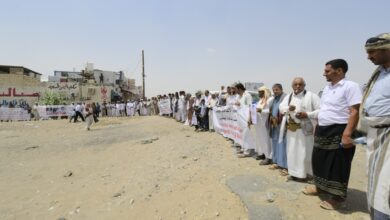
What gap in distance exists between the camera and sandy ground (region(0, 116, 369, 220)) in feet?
14.2

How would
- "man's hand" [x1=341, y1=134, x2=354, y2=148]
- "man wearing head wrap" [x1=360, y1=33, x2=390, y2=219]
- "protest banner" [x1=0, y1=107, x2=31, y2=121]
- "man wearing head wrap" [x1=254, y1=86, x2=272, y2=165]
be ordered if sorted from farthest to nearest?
"protest banner" [x1=0, y1=107, x2=31, y2=121] < "man wearing head wrap" [x1=254, y1=86, x2=272, y2=165] < "man's hand" [x1=341, y1=134, x2=354, y2=148] < "man wearing head wrap" [x1=360, y1=33, x2=390, y2=219]

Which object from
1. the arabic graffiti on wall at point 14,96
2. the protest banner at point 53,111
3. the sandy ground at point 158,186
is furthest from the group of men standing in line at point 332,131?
the arabic graffiti on wall at point 14,96

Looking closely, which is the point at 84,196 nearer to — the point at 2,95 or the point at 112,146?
the point at 112,146

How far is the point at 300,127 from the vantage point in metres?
4.90

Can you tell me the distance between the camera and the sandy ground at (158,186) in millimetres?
4320

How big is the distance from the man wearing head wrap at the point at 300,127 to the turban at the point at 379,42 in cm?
192

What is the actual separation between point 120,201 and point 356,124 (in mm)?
3899

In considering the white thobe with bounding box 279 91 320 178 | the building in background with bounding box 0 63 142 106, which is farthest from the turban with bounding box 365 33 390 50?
the building in background with bounding box 0 63 142 106

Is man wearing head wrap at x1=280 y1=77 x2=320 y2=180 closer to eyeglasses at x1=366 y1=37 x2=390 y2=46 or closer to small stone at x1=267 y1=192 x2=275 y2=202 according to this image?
small stone at x1=267 y1=192 x2=275 y2=202

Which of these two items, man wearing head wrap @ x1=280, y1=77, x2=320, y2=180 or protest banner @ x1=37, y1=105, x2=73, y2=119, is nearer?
man wearing head wrap @ x1=280, y1=77, x2=320, y2=180

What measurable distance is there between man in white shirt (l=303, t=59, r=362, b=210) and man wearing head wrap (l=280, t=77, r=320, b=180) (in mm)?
730

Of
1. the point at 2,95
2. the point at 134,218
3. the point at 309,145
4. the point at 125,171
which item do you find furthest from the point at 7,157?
the point at 2,95

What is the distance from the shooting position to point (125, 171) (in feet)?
24.7

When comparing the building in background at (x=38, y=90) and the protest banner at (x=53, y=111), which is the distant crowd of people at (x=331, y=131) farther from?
the building in background at (x=38, y=90)
